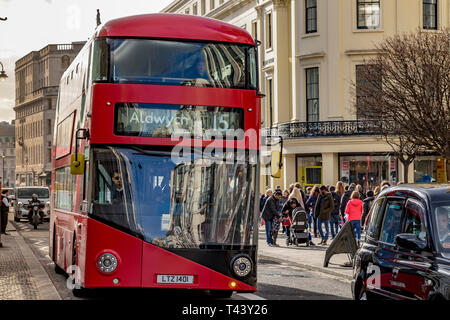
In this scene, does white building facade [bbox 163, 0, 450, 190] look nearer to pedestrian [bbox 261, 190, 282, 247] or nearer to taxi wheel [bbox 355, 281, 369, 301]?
pedestrian [bbox 261, 190, 282, 247]

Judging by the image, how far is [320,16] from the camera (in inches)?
1950

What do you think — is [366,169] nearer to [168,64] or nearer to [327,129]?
[327,129]

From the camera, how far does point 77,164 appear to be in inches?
527

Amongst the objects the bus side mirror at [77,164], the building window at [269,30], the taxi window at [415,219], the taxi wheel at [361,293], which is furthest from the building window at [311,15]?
the taxi window at [415,219]

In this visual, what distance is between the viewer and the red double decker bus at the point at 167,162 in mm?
12781

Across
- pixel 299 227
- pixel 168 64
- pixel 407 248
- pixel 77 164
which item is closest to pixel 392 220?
pixel 407 248

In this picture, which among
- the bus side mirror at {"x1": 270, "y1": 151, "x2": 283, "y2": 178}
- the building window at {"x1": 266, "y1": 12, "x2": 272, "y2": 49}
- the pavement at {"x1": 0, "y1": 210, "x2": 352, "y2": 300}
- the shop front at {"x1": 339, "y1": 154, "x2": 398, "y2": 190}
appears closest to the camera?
the bus side mirror at {"x1": 270, "y1": 151, "x2": 283, "y2": 178}

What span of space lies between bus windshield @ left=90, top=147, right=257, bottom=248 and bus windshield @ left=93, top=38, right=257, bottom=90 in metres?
1.06

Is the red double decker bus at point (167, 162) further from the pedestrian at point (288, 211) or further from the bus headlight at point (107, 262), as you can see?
the pedestrian at point (288, 211)

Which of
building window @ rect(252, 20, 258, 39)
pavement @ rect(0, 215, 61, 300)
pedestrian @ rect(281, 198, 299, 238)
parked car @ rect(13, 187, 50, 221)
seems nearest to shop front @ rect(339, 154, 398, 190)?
building window @ rect(252, 20, 258, 39)

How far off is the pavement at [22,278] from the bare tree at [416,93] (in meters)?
10.8

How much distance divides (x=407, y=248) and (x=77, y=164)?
235 inches

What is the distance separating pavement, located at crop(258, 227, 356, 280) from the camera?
66.8 ft

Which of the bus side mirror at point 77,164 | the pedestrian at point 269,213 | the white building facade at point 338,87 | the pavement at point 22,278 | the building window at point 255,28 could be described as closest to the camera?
the bus side mirror at point 77,164
